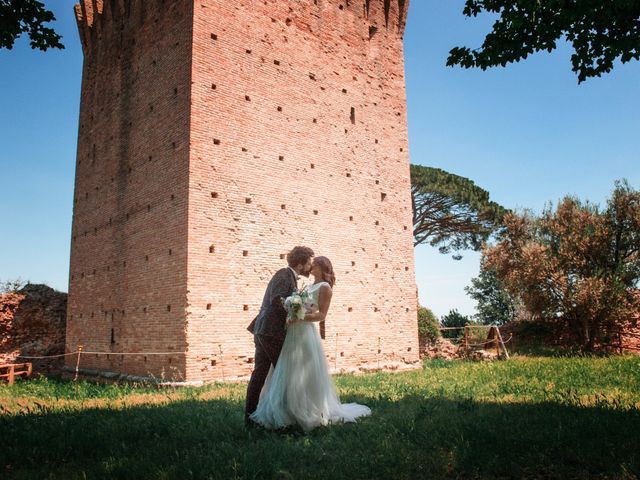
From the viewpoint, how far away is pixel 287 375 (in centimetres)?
459

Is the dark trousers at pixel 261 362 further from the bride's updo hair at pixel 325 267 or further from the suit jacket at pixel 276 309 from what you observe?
the bride's updo hair at pixel 325 267

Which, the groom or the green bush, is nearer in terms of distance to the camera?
the groom

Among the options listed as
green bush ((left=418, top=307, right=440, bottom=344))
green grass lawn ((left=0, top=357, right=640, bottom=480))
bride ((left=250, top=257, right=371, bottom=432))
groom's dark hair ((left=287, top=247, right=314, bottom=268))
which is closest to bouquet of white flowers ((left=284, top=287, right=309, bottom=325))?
bride ((left=250, top=257, right=371, bottom=432))

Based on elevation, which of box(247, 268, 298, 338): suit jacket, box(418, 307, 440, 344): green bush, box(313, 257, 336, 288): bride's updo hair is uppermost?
box(313, 257, 336, 288): bride's updo hair

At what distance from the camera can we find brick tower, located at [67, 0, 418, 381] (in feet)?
31.8

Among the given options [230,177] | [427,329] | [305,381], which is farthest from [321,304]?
[427,329]

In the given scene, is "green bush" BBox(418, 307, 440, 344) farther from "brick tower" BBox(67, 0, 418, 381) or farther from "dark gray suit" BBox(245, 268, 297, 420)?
"dark gray suit" BBox(245, 268, 297, 420)

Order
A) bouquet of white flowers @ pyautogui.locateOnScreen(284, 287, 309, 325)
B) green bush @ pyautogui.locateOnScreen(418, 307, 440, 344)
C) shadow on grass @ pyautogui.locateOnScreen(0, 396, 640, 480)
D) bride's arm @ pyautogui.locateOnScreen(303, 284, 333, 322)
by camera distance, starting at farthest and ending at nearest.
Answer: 1. green bush @ pyautogui.locateOnScreen(418, 307, 440, 344)
2. bride's arm @ pyautogui.locateOnScreen(303, 284, 333, 322)
3. bouquet of white flowers @ pyautogui.locateOnScreen(284, 287, 309, 325)
4. shadow on grass @ pyautogui.locateOnScreen(0, 396, 640, 480)

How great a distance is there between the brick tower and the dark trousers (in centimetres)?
472

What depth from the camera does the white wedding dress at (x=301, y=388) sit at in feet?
14.7

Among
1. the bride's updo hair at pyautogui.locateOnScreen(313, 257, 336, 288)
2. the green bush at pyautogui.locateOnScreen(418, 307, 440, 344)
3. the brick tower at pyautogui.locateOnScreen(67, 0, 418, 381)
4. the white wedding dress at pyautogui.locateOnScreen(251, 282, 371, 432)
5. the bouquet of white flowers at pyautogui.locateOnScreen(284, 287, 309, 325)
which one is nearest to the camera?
the white wedding dress at pyautogui.locateOnScreen(251, 282, 371, 432)

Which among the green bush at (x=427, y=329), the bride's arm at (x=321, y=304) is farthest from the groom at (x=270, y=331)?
the green bush at (x=427, y=329)

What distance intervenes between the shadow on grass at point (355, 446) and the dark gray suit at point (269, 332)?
0.40 metres

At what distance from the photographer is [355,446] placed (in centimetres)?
379
